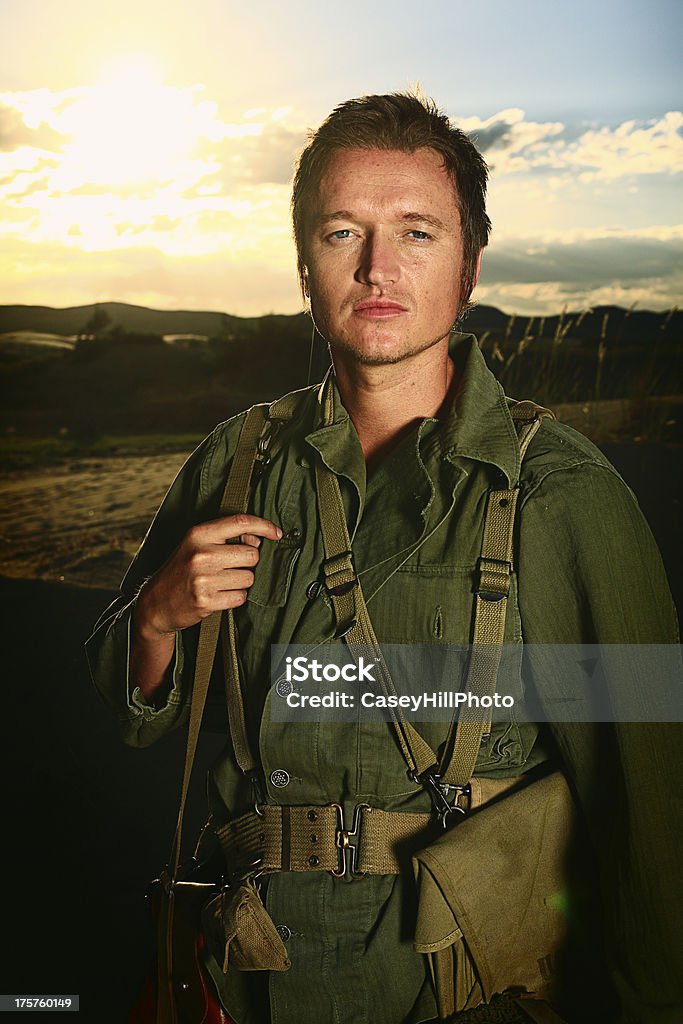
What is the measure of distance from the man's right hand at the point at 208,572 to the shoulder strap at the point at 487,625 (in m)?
0.39

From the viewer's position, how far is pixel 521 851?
137 centimetres

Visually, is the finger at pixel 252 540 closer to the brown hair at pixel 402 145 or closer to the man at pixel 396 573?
the man at pixel 396 573

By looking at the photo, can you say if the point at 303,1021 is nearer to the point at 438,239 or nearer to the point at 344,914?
the point at 344,914

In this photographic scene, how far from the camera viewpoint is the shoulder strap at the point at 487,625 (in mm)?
1354

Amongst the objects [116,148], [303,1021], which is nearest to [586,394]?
[116,148]

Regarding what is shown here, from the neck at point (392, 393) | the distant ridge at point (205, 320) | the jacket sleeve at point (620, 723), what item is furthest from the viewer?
the distant ridge at point (205, 320)

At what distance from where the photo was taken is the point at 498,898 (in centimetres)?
136

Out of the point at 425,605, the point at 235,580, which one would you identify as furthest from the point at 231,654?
the point at 425,605

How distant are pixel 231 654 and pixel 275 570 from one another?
16 centimetres

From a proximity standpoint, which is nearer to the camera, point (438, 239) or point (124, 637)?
point (438, 239)

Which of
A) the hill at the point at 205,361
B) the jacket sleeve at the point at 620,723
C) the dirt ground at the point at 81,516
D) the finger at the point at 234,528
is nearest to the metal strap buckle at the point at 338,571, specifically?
the finger at the point at 234,528

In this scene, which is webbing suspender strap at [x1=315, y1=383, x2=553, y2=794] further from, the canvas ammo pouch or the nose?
the nose

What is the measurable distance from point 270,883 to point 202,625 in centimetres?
43

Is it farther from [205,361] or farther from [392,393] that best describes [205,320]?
[392,393]
